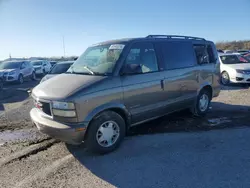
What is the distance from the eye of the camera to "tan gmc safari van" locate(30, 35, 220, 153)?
3.53 m

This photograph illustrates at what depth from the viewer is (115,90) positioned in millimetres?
3842

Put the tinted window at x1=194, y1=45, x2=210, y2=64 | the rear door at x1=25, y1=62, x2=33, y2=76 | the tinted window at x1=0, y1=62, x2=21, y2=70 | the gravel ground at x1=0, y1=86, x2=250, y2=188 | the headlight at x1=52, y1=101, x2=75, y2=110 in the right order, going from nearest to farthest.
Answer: the gravel ground at x1=0, y1=86, x2=250, y2=188 < the headlight at x1=52, y1=101, x2=75, y2=110 < the tinted window at x1=194, y1=45, x2=210, y2=64 < the tinted window at x1=0, y1=62, x2=21, y2=70 < the rear door at x1=25, y1=62, x2=33, y2=76

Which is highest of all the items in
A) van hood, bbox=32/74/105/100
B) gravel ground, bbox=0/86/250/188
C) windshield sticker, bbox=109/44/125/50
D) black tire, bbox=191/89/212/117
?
windshield sticker, bbox=109/44/125/50

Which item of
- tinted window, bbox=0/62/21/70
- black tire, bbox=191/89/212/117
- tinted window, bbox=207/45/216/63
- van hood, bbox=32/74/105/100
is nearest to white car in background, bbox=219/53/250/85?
tinted window, bbox=207/45/216/63

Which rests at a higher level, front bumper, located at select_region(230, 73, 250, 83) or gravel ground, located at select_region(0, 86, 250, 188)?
front bumper, located at select_region(230, 73, 250, 83)

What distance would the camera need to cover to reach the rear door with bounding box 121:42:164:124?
4.10m

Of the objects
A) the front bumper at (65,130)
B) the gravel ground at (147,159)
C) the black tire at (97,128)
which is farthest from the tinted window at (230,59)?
the front bumper at (65,130)

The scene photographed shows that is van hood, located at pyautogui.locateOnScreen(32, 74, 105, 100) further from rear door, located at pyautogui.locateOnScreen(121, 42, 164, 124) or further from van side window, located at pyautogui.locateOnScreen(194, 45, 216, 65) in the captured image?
van side window, located at pyautogui.locateOnScreen(194, 45, 216, 65)

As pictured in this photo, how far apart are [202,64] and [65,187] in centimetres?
456

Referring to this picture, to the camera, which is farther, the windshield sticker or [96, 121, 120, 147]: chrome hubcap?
the windshield sticker

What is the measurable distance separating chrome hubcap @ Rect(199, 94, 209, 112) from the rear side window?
3.57 ft

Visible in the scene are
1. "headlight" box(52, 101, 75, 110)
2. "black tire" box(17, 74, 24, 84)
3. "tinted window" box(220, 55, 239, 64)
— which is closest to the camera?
"headlight" box(52, 101, 75, 110)

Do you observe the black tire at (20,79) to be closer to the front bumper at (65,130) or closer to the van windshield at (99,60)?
the van windshield at (99,60)

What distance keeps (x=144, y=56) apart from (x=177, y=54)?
1092 millimetres
